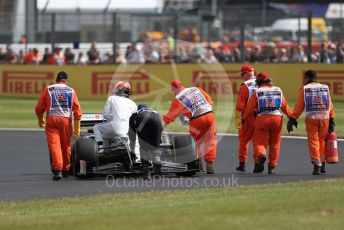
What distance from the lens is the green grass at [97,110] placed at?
80.3 feet

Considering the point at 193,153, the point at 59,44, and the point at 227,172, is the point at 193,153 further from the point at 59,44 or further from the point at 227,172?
the point at 59,44

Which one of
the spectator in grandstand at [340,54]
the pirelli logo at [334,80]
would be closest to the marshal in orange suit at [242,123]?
the pirelli logo at [334,80]

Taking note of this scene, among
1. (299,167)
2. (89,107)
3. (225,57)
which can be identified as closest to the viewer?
(299,167)

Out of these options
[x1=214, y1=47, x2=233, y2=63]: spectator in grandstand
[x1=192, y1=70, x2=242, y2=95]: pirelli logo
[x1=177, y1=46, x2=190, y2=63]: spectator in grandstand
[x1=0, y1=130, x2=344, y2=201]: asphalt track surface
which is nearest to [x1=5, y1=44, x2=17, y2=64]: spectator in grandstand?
[x1=177, y1=46, x2=190, y2=63]: spectator in grandstand

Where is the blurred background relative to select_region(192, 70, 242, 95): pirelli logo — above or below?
above

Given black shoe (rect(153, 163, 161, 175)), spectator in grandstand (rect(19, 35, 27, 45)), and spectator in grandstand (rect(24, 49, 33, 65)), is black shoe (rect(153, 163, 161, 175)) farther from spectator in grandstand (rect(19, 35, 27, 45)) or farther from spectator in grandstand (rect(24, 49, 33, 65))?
spectator in grandstand (rect(19, 35, 27, 45))

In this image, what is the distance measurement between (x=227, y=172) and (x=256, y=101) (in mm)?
1240

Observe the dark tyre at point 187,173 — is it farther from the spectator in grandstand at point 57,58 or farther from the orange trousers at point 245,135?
the spectator in grandstand at point 57,58

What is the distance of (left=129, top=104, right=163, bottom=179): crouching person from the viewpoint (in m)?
14.2

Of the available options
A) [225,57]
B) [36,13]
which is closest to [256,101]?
[225,57]

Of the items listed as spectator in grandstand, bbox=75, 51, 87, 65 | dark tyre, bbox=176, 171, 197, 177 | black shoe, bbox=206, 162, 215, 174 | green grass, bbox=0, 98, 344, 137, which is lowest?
green grass, bbox=0, 98, 344, 137

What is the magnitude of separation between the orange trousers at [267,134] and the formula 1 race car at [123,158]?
0.97 meters

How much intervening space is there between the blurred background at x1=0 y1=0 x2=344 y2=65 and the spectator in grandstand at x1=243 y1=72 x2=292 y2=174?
16597 millimetres

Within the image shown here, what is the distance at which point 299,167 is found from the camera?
16234 mm
